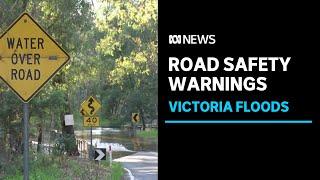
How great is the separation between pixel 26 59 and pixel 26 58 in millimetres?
16

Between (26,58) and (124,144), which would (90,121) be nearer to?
(26,58)

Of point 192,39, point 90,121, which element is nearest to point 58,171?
point 90,121

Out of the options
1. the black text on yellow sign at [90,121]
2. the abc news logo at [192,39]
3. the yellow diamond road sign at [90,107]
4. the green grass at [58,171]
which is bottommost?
the green grass at [58,171]

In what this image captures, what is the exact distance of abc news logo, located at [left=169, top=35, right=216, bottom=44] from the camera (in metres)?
5.21

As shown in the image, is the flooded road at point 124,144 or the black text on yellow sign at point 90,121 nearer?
the black text on yellow sign at point 90,121

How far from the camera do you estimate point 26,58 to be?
365 inches

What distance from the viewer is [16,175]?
59.5ft

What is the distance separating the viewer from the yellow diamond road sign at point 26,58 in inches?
364

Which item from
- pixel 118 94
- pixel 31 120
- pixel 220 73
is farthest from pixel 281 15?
pixel 118 94

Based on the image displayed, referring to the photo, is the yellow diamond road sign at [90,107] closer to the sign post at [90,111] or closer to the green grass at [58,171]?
the sign post at [90,111]

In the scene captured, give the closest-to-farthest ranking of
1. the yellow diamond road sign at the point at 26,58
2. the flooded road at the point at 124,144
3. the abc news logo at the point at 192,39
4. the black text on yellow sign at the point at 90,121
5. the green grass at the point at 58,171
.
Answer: the abc news logo at the point at 192,39
the yellow diamond road sign at the point at 26,58
the green grass at the point at 58,171
the black text on yellow sign at the point at 90,121
the flooded road at the point at 124,144

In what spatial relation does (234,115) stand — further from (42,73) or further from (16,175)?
(16,175)

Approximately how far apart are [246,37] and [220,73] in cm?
40

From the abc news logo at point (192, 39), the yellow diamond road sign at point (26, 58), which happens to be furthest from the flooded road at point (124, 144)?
the abc news logo at point (192, 39)
